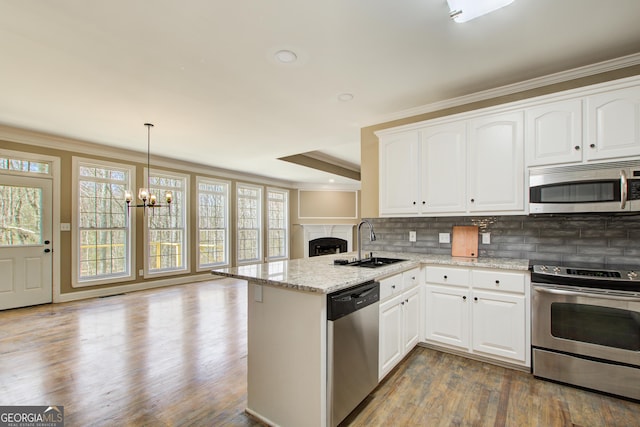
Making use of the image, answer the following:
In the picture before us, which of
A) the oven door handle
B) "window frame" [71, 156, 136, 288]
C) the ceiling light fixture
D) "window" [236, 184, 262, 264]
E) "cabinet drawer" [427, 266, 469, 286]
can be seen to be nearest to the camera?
the ceiling light fixture

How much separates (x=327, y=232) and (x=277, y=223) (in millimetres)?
1539

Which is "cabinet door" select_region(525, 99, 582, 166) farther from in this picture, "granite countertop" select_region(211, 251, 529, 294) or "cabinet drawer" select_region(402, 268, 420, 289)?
"cabinet drawer" select_region(402, 268, 420, 289)

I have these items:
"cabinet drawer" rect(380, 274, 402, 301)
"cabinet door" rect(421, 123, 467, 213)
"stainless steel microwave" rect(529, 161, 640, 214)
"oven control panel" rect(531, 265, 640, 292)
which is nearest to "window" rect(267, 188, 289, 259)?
"cabinet door" rect(421, 123, 467, 213)

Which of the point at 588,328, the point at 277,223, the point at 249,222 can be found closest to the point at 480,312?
the point at 588,328

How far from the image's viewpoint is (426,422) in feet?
6.03

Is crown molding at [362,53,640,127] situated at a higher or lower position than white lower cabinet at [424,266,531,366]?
higher

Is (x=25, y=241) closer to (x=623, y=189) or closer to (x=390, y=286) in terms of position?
(x=390, y=286)

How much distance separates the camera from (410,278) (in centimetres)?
264

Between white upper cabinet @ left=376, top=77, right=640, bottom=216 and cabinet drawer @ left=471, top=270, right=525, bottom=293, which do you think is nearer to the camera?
white upper cabinet @ left=376, top=77, right=640, bottom=216

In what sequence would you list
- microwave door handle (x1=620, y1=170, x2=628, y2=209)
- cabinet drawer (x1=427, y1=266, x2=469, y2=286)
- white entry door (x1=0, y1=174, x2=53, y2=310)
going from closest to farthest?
microwave door handle (x1=620, y1=170, x2=628, y2=209), cabinet drawer (x1=427, y1=266, x2=469, y2=286), white entry door (x1=0, y1=174, x2=53, y2=310)

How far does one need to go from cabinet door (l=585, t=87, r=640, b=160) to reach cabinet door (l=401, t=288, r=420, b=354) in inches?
69.9

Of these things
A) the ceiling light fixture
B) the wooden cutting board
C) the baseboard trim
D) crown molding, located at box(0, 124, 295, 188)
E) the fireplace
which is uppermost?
the ceiling light fixture

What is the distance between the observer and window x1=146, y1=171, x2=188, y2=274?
19.1 feet

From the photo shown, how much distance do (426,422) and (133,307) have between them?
14.1 feet
